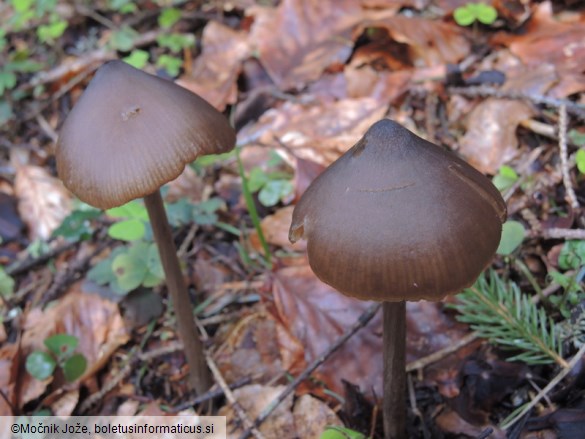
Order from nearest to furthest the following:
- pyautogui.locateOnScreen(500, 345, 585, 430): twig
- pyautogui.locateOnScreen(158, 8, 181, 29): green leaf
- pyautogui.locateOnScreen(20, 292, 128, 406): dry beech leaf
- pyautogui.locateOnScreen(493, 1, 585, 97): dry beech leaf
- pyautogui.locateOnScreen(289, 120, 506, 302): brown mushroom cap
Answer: pyautogui.locateOnScreen(289, 120, 506, 302): brown mushroom cap < pyautogui.locateOnScreen(500, 345, 585, 430): twig < pyautogui.locateOnScreen(20, 292, 128, 406): dry beech leaf < pyautogui.locateOnScreen(493, 1, 585, 97): dry beech leaf < pyautogui.locateOnScreen(158, 8, 181, 29): green leaf

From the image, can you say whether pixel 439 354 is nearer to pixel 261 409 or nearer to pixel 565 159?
pixel 261 409

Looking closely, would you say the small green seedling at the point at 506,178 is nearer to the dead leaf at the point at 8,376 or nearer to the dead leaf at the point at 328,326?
the dead leaf at the point at 328,326

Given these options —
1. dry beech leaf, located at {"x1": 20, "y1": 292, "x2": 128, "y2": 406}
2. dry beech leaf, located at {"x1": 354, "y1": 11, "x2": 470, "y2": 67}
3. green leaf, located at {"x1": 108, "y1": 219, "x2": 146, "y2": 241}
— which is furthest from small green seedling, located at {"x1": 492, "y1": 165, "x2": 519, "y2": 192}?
dry beech leaf, located at {"x1": 20, "y1": 292, "x2": 128, "y2": 406}

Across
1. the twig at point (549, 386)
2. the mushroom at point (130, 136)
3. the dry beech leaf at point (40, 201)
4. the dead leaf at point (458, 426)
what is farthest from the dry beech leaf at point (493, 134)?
the dry beech leaf at point (40, 201)

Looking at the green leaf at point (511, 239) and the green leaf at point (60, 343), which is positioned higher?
the green leaf at point (511, 239)

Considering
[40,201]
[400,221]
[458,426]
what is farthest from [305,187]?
[40,201]

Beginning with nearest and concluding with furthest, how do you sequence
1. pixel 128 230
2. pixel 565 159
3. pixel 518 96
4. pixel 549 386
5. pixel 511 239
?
pixel 549 386 → pixel 511 239 → pixel 565 159 → pixel 128 230 → pixel 518 96

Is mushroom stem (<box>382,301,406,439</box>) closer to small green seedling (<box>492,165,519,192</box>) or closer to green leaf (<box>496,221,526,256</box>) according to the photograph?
green leaf (<box>496,221,526,256</box>)

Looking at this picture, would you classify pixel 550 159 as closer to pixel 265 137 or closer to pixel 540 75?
pixel 540 75
